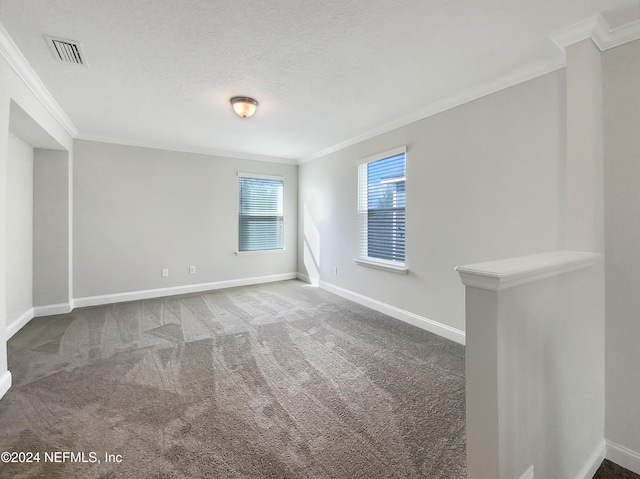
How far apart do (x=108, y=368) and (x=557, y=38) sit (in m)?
4.33

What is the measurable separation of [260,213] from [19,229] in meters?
3.38

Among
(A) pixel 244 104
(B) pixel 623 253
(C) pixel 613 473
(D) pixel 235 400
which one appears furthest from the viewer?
(A) pixel 244 104

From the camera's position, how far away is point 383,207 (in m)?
3.99

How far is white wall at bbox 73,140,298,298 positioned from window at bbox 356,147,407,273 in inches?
92.4

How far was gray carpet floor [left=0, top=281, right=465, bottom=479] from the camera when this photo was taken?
1.53 metres

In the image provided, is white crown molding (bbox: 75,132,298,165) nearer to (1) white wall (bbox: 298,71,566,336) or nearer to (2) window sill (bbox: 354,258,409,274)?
(1) white wall (bbox: 298,71,566,336)

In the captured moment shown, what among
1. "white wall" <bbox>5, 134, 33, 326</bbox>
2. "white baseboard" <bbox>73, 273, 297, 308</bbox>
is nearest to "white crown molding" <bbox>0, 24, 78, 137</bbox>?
"white wall" <bbox>5, 134, 33, 326</bbox>

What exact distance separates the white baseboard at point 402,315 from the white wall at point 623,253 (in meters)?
1.23

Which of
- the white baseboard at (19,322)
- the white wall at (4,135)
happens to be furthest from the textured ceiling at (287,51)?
the white baseboard at (19,322)

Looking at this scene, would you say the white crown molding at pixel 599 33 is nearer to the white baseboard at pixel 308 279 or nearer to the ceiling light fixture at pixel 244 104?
the ceiling light fixture at pixel 244 104

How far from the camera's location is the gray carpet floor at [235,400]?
1529mm

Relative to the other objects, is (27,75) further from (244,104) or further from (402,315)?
(402,315)

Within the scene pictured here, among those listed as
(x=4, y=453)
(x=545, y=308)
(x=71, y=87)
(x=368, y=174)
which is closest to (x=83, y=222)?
(x=71, y=87)

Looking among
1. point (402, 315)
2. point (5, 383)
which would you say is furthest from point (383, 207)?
point (5, 383)
